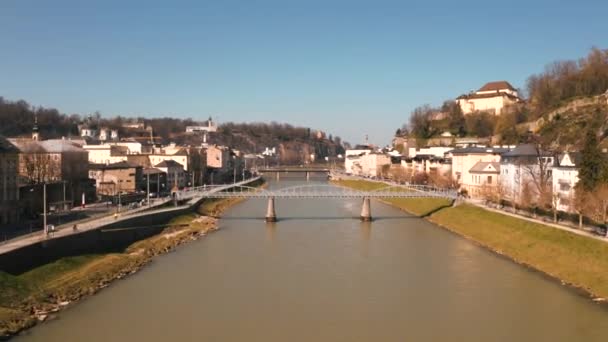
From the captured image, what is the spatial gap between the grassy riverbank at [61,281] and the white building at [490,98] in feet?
189

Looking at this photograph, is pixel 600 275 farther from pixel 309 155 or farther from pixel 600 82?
pixel 309 155

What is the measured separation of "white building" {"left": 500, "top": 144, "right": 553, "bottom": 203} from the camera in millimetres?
33750

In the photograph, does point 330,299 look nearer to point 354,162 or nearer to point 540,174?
point 540,174

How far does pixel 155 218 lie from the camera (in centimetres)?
3092

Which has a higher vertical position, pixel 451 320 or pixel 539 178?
pixel 539 178

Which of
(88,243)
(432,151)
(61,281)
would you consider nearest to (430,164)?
(432,151)

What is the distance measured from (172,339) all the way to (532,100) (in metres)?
63.6

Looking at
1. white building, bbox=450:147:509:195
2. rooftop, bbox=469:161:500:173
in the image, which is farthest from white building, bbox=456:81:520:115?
rooftop, bbox=469:161:500:173

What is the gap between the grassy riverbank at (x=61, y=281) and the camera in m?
15.4

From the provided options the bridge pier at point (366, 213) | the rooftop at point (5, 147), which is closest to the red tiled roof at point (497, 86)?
the bridge pier at point (366, 213)

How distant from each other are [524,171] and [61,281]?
2939 cm

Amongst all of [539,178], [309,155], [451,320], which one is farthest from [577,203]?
[309,155]

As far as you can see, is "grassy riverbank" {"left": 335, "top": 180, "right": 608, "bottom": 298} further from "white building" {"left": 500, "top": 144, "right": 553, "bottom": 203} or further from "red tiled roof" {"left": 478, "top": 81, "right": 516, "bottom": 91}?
"red tiled roof" {"left": 478, "top": 81, "right": 516, "bottom": 91}

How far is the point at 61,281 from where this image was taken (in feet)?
62.2
